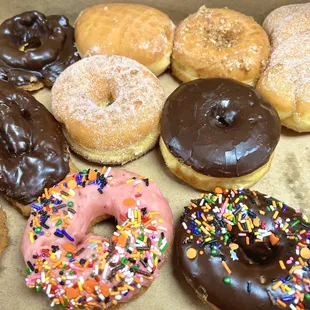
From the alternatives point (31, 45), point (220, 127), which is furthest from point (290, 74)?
point (31, 45)

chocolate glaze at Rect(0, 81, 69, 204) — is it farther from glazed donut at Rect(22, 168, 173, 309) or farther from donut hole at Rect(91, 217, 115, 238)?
donut hole at Rect(91, 217, 115, 238)

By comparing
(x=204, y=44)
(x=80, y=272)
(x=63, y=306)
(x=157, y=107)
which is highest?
(x=204, y=44)

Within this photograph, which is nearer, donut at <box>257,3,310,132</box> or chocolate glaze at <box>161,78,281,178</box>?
chocolate glaze at <box>161,78,281,178</box>

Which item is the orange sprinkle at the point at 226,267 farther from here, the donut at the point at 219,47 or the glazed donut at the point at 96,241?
the donut at the point at 219,47

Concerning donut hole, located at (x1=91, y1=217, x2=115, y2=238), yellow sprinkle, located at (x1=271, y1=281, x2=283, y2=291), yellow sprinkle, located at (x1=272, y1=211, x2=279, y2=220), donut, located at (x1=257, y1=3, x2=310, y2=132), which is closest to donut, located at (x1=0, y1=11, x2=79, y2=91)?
donut hole, located at (x1=91, y1=217, x2=115, y2=238)

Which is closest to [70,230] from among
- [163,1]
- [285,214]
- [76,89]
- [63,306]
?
[63,306]

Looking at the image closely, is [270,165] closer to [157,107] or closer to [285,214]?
[285,214]
